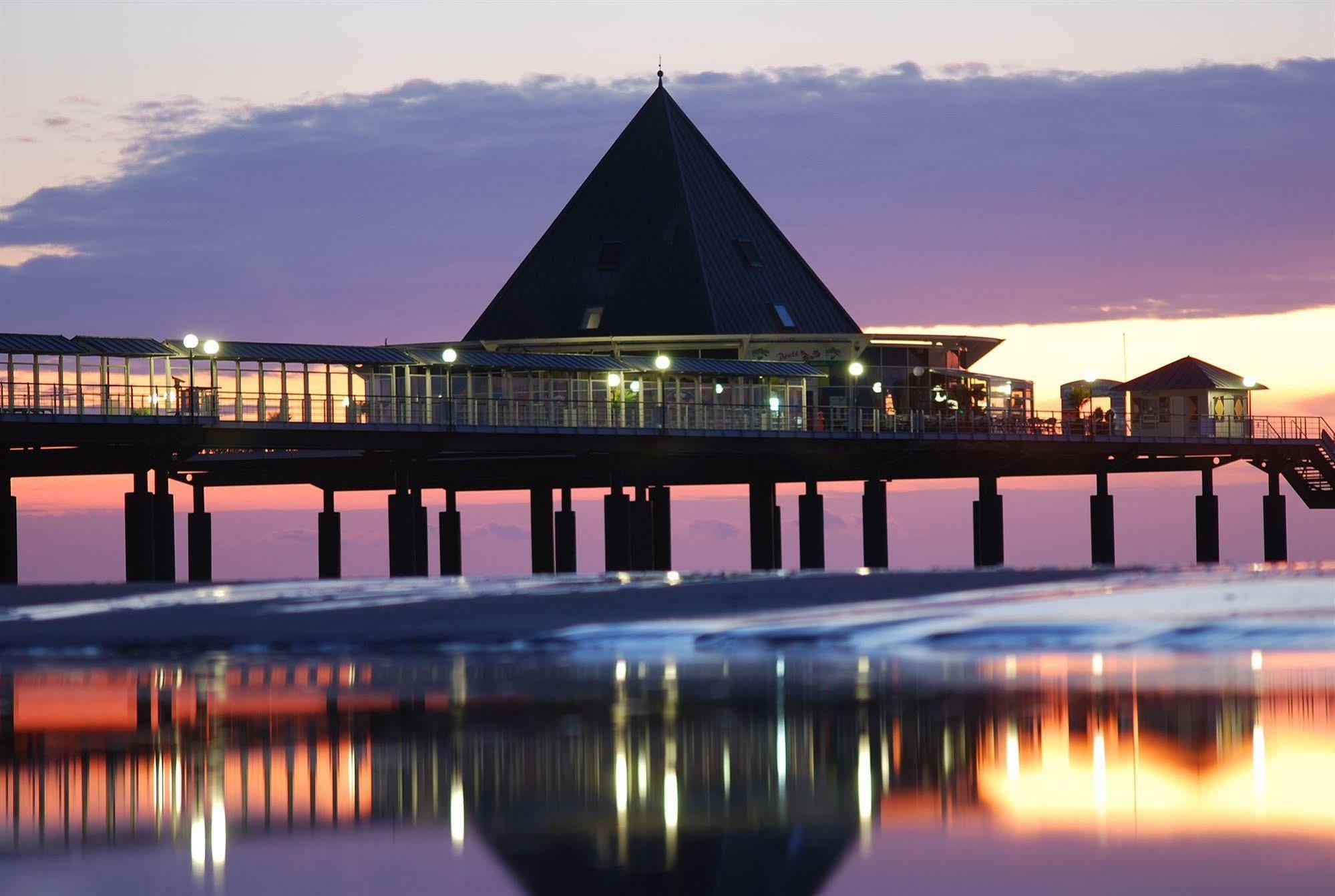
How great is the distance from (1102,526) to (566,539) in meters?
22.9

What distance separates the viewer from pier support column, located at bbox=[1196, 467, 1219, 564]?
3194 inches

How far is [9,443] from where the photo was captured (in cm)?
5512

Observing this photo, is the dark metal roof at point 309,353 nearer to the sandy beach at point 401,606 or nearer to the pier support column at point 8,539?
the pier support column at point 8,539

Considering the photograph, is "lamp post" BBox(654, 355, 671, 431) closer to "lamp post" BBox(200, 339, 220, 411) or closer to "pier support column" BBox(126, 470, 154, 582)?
"lamp post" BBox(200, 339, 220, 411)

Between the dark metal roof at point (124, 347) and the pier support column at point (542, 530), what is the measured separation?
71.6 feet

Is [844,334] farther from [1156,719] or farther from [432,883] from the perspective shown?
[432,883]

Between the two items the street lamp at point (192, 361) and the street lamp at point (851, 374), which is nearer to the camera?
the street lamp at point (192, 361)

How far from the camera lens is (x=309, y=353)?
209 ft

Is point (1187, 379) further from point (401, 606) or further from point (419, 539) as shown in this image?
point (401, 606)

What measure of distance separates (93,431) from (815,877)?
47.9m

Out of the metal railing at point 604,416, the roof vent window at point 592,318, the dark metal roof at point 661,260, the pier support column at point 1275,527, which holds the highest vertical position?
the dark metal roof at point 661,260

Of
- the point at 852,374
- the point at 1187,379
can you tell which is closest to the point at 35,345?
the point at 852,374

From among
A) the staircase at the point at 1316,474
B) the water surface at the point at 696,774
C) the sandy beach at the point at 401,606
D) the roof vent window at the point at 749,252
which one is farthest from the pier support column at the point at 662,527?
the water surface at the point at 696,774

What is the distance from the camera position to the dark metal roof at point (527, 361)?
220 feet
